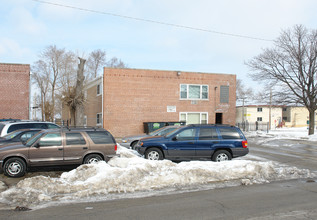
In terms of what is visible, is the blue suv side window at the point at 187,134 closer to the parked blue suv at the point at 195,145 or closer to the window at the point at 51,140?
the parked blue suv at the point at 195,145

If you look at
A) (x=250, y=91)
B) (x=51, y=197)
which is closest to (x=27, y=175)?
(x=51, y=197)

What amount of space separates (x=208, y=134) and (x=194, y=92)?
675 inches

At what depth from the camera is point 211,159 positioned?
1188 cm

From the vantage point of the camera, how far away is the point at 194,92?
2884 cm

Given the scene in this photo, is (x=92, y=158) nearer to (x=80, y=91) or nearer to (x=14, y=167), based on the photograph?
(x=14, y=167)

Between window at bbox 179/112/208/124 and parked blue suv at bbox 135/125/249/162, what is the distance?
53.8 feet

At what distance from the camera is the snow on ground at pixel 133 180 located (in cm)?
721

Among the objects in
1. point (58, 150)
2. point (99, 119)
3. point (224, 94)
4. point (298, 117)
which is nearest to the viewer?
point (58, 150)

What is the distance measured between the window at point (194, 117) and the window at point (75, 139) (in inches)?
739

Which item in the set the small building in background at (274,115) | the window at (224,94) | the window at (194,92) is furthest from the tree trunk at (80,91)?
the small building in background at (274,115)

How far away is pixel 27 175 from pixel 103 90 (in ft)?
55.9

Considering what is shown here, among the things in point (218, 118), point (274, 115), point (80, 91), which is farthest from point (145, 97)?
point (274, 115)

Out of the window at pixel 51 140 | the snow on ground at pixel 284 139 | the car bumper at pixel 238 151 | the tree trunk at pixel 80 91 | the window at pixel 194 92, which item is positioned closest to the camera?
the window at pixel 51 140

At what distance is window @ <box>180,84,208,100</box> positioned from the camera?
28547mm
